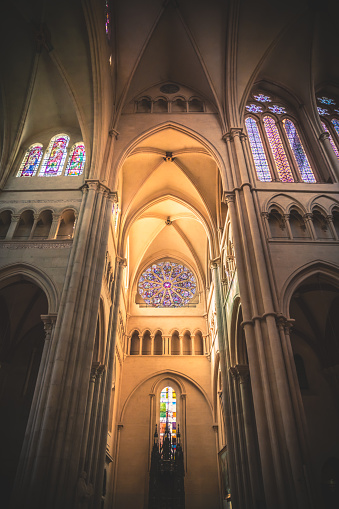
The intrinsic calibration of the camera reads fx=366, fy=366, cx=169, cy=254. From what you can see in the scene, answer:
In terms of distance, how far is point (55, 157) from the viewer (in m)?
16.1

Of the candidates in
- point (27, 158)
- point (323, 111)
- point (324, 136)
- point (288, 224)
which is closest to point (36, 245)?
point (27, 158)

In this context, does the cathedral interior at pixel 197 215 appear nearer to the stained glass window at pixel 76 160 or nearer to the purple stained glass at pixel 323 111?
the stained glass window at pixel 76 160

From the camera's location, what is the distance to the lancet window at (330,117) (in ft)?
54.7

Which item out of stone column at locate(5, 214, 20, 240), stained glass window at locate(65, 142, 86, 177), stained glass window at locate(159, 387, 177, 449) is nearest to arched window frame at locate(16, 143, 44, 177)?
stained glass window at locate(65, 142, 86, 177)

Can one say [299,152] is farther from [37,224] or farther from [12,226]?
[12,226]

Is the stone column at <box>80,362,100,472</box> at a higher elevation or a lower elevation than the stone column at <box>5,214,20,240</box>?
lower

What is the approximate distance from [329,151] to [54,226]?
11.4 metres

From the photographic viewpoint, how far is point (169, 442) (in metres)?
18.3

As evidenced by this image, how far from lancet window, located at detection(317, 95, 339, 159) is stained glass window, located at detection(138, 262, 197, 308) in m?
12.6

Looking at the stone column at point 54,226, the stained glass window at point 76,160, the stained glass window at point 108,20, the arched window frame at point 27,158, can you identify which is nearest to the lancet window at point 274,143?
the stained glass window at point 108,20

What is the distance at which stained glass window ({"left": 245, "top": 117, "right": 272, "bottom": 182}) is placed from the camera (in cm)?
1491

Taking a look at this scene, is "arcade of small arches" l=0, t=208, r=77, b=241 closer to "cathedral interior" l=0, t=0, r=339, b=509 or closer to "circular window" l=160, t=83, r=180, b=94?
"cathedral interior" l=0, t=0, r=339, b=509

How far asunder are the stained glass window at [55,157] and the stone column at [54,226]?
2.72 meters

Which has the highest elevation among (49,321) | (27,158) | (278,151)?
(278,151)
